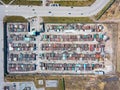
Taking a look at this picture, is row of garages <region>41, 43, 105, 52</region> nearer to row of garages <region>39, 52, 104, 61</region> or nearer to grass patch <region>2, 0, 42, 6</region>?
row of garages <region>39, 52, 104, 61</region>

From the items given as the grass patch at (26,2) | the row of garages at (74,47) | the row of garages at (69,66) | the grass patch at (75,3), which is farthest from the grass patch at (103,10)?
the grass patch at (26,2)

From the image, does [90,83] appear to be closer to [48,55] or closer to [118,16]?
[48,55]

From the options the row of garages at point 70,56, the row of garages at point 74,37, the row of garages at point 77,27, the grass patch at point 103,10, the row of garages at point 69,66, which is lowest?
the row of garages at point 69,66

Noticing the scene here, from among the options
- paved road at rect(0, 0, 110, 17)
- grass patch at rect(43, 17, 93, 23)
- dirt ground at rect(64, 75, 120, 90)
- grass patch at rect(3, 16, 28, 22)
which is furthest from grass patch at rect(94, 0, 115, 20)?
grass patch at rect(3, 16, 28, 22)

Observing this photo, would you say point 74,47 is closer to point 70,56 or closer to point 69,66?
point 70,56

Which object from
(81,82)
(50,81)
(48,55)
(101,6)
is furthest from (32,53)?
(101,6)

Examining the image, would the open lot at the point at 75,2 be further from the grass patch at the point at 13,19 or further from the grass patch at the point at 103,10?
the grass patch at the point at 13,19

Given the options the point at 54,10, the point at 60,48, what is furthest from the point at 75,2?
the point at 60,48

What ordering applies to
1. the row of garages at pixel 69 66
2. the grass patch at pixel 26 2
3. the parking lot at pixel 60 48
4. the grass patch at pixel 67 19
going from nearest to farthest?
the grass patch at pixel 26 2 < the grass patch at pixel 67 19 < the parking lot at pixel 60 48 < the row of garages at pixel 69 66
